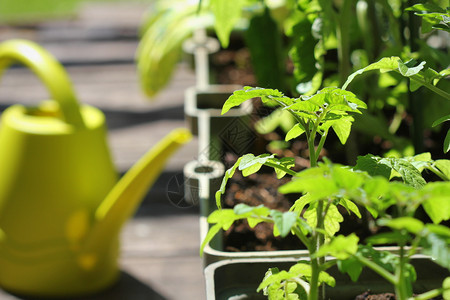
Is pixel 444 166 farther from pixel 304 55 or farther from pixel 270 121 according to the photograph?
pixel 270 121

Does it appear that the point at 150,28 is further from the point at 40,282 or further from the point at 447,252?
the point at 447,252

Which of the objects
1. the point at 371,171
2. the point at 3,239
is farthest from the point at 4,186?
the point at 371,171

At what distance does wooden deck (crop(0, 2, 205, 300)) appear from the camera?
0.92 meters

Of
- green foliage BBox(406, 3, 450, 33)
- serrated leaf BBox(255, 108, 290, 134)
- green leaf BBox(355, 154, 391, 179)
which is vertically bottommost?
serrated leaf BBox(255, 108, 290, 134)

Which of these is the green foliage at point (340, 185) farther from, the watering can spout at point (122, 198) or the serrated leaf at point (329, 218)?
the watering can spout at point (122, 198)

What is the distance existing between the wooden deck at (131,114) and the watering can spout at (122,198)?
0.08m

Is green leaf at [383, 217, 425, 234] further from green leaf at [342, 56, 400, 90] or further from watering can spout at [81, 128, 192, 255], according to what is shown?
watering can spout at [81, 128, 192, 255]

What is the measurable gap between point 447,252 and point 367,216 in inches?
15.0

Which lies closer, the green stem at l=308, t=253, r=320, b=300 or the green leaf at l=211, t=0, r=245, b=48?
the green stem at l=308, t=253, r=320, b=300

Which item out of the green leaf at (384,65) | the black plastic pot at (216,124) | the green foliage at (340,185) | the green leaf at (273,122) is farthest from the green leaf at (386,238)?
the green leaf at (273,122)

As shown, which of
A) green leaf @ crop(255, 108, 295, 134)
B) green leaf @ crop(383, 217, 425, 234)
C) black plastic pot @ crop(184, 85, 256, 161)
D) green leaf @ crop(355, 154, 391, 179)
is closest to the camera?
green leaf @ crop(383, 217, 425, 234)

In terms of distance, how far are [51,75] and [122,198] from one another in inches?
7.4

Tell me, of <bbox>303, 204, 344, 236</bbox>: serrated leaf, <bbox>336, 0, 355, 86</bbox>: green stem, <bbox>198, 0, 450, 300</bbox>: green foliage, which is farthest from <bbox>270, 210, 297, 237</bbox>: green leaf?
<bbox>336, 0, 355, 86</bbox>: green stem

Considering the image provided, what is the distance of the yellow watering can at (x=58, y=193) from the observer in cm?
85
